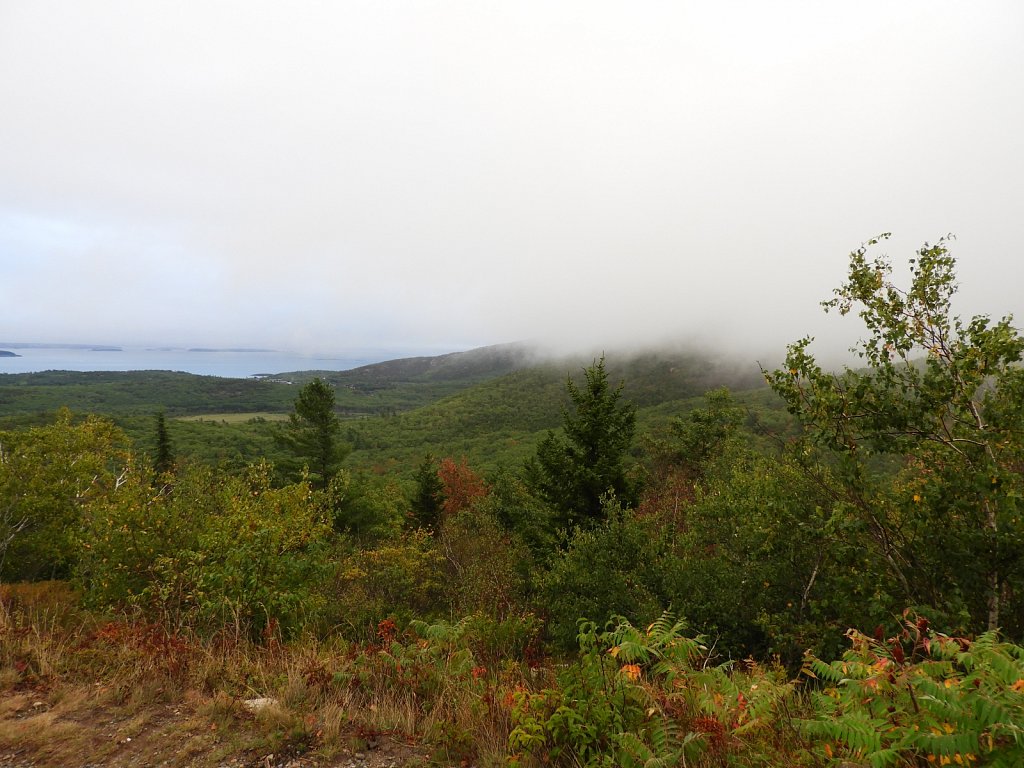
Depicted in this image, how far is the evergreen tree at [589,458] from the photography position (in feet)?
50.4

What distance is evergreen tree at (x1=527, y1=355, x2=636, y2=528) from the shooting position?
50.4 ft

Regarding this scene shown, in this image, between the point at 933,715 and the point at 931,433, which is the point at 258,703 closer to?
the point at 933,715

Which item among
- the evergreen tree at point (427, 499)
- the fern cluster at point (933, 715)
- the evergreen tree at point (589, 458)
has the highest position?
the fern cluster at point (933, 715)

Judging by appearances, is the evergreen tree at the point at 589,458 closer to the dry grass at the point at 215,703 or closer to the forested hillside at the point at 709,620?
the forested hillside at the point at 709,620

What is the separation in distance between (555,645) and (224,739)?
583cm

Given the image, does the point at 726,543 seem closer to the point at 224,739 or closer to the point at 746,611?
the point at 746,611

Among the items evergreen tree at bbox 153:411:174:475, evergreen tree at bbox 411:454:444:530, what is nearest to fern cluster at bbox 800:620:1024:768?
evergreen tree at bbox 411:454:444:530

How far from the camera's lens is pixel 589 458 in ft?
52.0

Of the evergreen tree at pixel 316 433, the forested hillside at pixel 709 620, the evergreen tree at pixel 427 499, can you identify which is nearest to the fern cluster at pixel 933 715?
the forested hillside at pixel 709 620

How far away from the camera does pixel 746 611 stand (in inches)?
314

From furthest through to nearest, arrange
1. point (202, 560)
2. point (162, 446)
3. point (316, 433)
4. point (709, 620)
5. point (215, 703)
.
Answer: point (162, 446) < point (316, 433) < point (202, 560) < point (709, 620) < point (215, 703)

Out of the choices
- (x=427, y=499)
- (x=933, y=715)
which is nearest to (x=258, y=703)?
(x=933, y=715)

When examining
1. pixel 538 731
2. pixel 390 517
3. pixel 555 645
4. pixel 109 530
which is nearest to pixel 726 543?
pixel 555 645

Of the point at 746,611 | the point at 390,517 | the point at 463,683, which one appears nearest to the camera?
the point at 463,683
